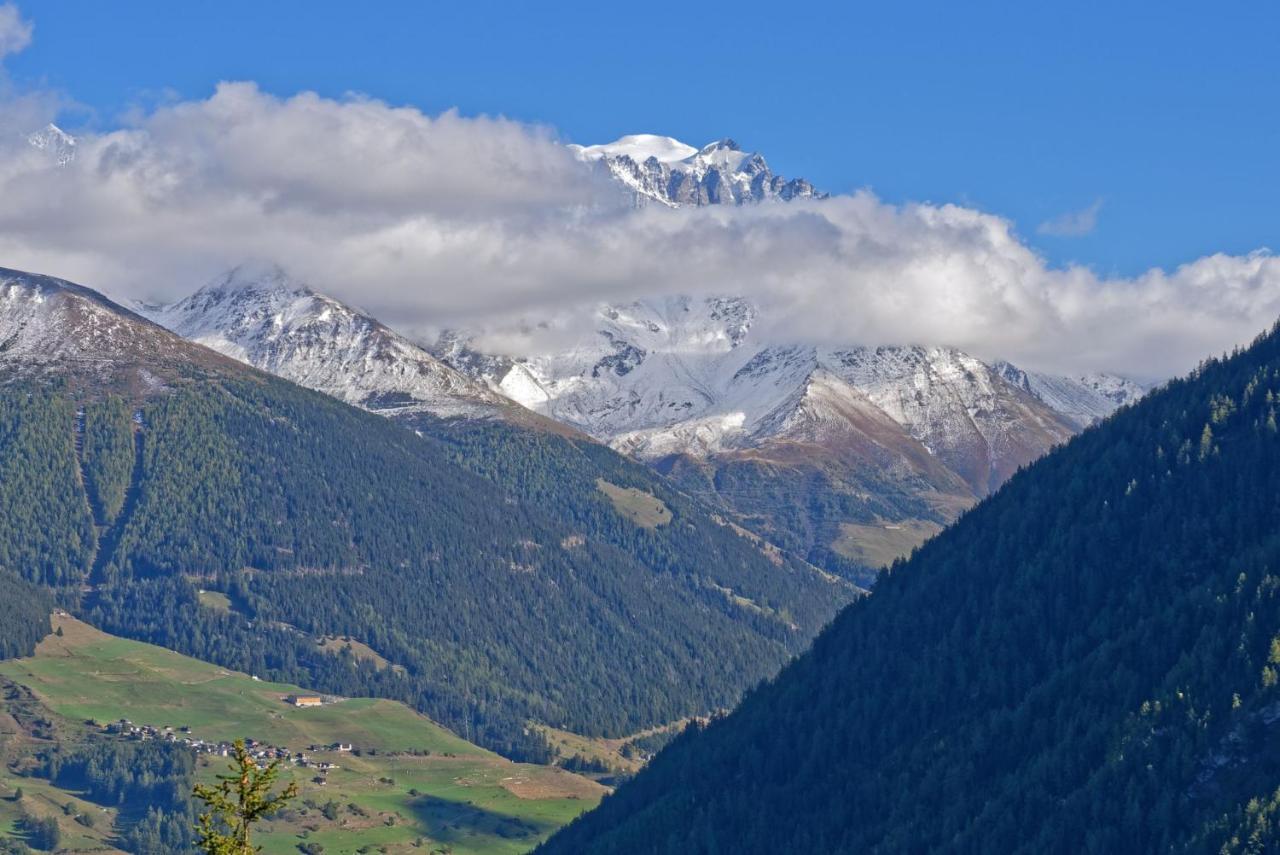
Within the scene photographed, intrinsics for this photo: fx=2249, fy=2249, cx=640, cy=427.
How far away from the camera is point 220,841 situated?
128000 mm

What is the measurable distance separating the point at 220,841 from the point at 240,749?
19.7 feet

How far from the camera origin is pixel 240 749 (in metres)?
126
